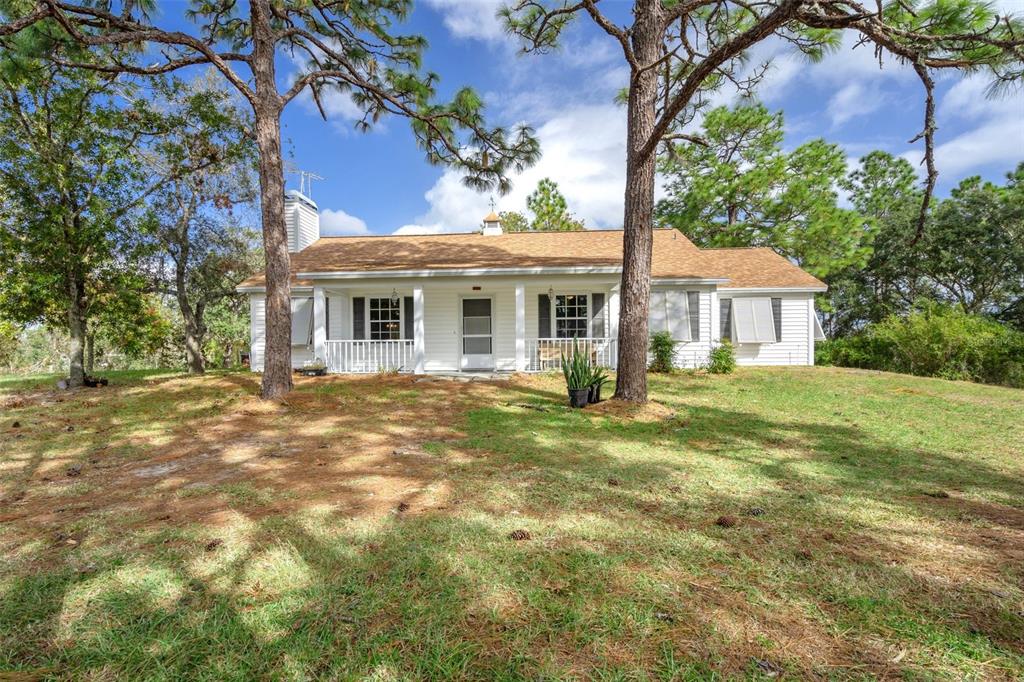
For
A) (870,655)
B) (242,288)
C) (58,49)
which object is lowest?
(870,655)

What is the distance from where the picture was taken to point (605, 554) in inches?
95.7

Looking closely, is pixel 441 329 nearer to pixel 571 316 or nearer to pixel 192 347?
pixel 571 316

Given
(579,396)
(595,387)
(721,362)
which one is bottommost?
(579,396)

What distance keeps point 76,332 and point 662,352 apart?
13328mm

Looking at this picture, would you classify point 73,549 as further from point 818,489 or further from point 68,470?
point 818,489

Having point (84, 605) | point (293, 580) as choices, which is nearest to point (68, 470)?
point (84, 605)

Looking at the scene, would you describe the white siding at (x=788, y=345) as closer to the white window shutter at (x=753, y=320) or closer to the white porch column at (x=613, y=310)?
the white window shutter at (x=753, y=320)

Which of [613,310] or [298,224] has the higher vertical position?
[298,224]

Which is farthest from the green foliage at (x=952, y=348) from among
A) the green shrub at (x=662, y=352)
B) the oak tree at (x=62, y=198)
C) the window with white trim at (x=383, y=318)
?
the oak tree at (x=62, y=198)

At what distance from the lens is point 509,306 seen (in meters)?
12.5

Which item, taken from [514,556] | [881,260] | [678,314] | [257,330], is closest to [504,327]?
[678,314]

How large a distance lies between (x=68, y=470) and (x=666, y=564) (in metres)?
5.33

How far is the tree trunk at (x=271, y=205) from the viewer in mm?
7672

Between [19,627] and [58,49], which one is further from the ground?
[58,49]
